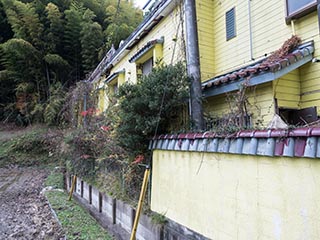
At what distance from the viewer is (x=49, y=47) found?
668 inches

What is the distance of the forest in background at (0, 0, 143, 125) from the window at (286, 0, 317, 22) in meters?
11.7

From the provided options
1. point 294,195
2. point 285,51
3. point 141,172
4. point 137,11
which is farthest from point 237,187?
point 137,11

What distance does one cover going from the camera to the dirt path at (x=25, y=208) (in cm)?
656

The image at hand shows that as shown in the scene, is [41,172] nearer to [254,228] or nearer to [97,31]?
[97,31]

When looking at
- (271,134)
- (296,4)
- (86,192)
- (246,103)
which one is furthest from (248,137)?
(86,192)

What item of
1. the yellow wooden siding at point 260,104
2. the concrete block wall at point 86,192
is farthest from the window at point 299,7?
the concrete block wall at point 86,192

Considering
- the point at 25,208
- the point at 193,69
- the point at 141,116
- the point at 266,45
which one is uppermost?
the point at 266,45

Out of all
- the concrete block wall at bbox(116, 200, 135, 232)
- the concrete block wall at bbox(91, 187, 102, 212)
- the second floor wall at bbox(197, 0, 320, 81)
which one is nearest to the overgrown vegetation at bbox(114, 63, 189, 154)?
the concrete block wall at bbox(116, 200, 135, 232)

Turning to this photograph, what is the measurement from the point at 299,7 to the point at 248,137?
3.61 m

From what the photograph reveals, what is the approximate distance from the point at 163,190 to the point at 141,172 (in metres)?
1.07

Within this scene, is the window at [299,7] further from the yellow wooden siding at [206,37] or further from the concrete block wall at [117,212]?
the concrete block wall at [117,212]

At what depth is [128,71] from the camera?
10.9 meters

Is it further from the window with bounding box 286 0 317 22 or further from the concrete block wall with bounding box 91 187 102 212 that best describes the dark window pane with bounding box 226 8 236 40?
the concrete block wall with bounding box 91 187 102 212

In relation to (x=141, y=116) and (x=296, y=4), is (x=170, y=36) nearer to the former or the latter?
(x=296, y=4)
